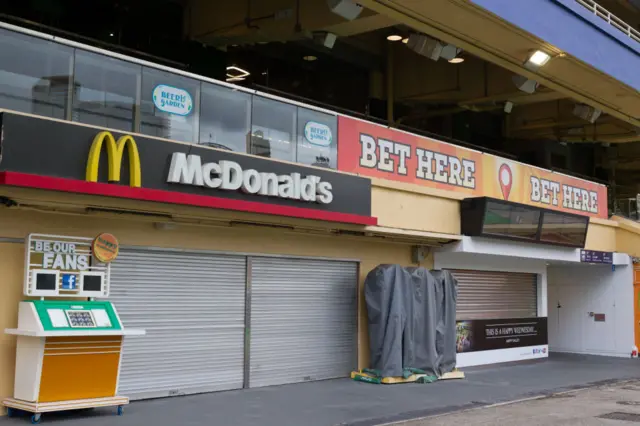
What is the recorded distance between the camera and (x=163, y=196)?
984 centimetres

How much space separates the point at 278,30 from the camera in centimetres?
1556

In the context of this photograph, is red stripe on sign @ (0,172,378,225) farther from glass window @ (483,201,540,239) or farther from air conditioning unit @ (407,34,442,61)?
air conditioning unit @ (407,34,442,61)

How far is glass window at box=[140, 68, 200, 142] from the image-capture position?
1040 cm

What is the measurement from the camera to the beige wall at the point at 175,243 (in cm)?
954

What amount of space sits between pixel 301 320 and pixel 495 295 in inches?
257

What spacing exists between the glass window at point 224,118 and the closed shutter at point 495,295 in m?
7.07

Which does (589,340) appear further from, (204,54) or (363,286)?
(204,54)

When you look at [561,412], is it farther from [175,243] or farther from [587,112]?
[587,112]

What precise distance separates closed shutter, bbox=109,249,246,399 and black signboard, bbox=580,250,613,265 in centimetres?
1051

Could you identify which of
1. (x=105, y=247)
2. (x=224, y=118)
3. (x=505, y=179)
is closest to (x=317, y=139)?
(x=224, y=118)

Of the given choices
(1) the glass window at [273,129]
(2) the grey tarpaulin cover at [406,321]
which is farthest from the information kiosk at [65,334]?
(2) the grey tarpaulin cover at [406,321]

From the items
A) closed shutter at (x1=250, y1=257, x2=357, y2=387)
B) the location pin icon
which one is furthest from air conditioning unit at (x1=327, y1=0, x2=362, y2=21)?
the location pin icon

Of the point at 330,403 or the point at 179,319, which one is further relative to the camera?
the point at 179,319

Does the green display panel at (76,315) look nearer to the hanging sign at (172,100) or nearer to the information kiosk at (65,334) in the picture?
the information kiosk at (65,334)
